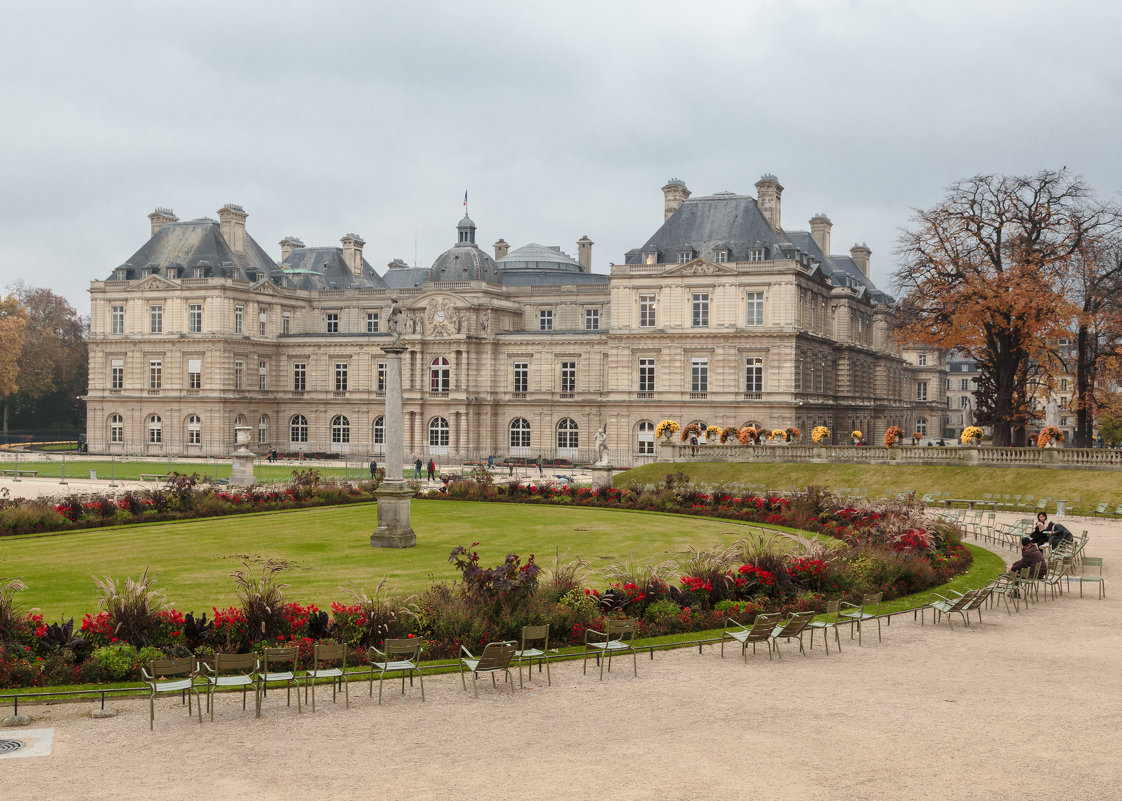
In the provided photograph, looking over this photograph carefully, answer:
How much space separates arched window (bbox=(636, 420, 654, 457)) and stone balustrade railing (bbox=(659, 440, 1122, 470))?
35.2 ft

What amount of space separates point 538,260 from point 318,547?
204 feet

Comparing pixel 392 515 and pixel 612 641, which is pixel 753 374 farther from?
pixel 612 641

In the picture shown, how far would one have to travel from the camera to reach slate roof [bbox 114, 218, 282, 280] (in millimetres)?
80750

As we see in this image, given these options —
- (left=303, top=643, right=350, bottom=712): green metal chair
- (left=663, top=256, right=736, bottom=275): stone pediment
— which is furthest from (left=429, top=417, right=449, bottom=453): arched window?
(left=303, top=643, right=350, bottom=712): green metal chair

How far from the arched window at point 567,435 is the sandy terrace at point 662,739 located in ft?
188

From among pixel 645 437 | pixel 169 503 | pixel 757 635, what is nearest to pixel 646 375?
pixel 645 437

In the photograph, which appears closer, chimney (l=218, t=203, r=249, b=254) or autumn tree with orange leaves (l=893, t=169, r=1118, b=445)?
autumn tree with orange leaves (l=893, t=169, r=1118, b=445)

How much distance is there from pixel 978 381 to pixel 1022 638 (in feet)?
136

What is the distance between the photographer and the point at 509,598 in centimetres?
1939

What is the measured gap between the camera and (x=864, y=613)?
2184 cm

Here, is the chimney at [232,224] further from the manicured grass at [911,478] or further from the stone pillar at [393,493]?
the stone pillar at [393,493]

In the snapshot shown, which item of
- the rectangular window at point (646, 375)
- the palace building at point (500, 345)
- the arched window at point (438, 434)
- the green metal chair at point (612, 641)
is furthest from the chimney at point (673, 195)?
the green metal chair at point (612, 641)

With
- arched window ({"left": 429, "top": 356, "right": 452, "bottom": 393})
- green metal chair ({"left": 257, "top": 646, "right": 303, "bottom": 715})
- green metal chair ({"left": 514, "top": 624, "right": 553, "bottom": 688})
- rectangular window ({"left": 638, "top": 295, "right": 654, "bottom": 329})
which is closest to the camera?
green metal chair ({"left": 257, "top": 646, "right": 303, "bottom": 715})

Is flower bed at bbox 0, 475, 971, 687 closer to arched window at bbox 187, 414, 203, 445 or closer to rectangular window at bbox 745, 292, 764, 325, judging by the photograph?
rectangular window at bbox 745, 292, 764, 325
